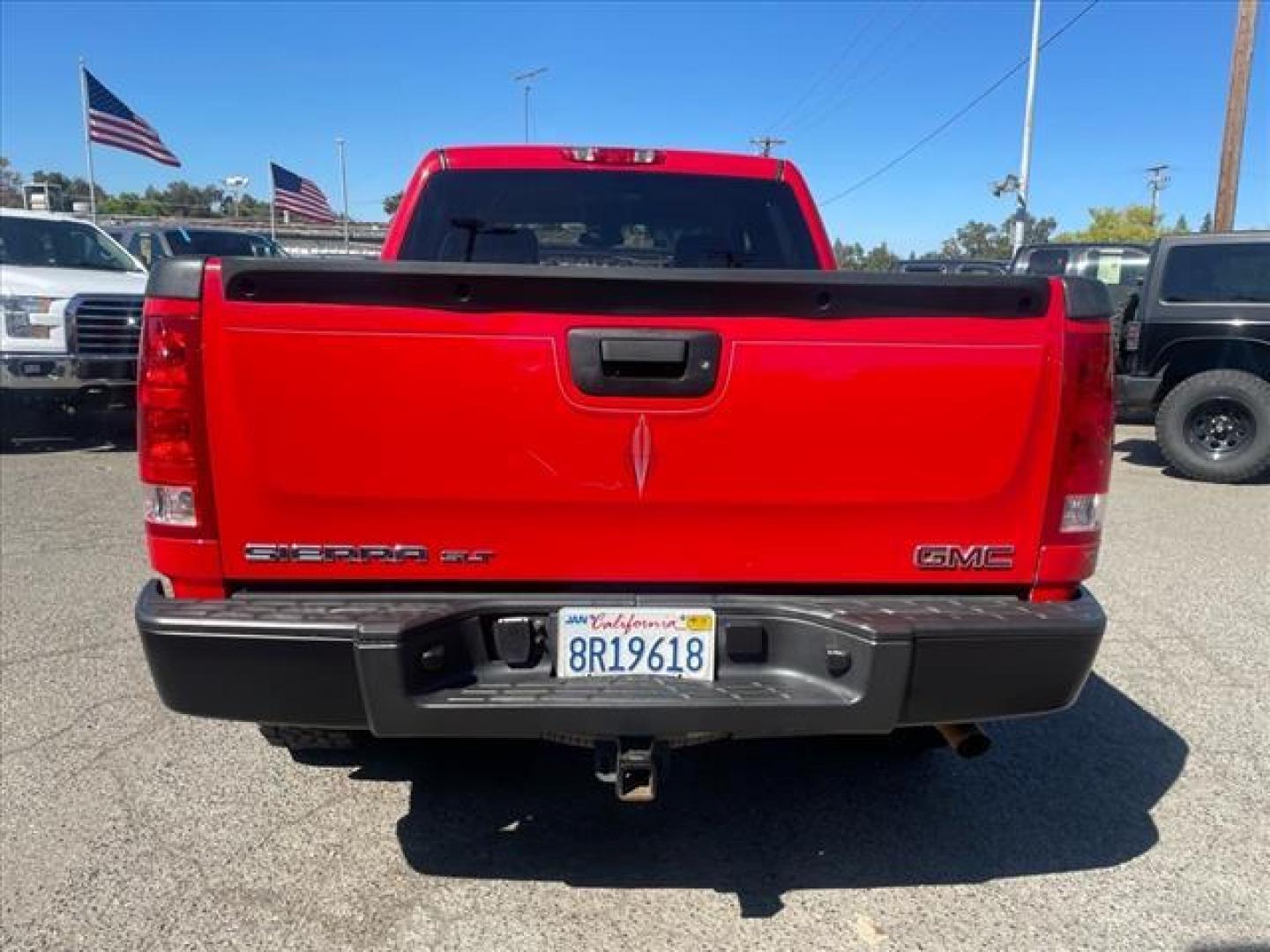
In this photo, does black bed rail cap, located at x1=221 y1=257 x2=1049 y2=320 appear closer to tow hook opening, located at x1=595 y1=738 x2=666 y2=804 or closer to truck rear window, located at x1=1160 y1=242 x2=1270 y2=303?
tow hook opening, located at x1=595 y1=738 x2=666 y2=804

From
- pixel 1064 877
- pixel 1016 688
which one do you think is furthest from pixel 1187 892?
pixel 1016 688

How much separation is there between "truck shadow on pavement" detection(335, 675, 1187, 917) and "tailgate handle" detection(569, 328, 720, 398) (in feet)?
4.65

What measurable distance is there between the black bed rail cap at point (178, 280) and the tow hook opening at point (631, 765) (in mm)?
1406

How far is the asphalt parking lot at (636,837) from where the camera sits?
259cm

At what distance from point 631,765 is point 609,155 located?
2429 mm

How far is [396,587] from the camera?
2396 mm

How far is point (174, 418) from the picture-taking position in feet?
7.38

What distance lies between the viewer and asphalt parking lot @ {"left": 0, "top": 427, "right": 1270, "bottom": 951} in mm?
2586

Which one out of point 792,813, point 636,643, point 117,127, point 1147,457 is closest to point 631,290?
point 636,643

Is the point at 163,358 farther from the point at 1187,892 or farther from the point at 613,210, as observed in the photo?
the point at 1187,892

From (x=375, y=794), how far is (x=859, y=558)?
1.80 m

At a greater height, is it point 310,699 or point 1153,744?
point 310,699

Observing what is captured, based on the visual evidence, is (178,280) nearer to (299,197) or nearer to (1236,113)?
(1236,113)

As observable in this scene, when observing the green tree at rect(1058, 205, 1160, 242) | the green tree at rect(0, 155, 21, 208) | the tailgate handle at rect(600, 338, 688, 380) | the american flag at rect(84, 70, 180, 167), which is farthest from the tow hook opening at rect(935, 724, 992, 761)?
the green tree at rect(1058, 205, 1160, 242)
